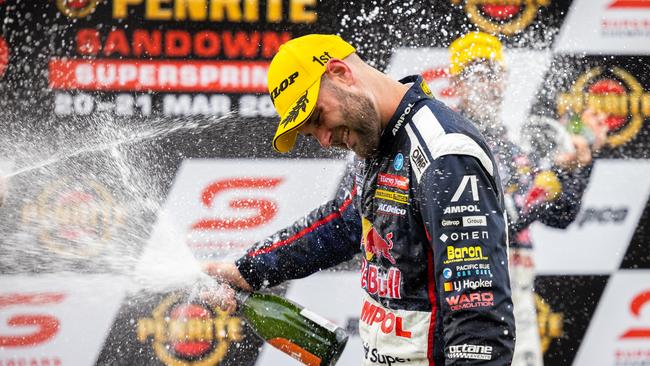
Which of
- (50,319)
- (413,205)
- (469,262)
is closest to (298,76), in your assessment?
(413,205)

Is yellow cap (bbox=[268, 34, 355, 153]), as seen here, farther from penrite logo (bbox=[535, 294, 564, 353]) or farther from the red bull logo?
penrite logo (bbox=[535, 294, 564, 353])

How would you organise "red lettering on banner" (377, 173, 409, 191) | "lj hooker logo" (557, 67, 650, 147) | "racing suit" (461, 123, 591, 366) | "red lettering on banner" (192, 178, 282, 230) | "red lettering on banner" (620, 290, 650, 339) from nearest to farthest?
"red lettering on banner" (377, 173, 409, 191) < "racing suit" (461, 123, 591, 366) < "red lettering on banner" (192, 178, 282, 230) < "lj hooker logo" (557, 67, 650, 147) < "red lettering on banner" (620, 290, 650, 339)

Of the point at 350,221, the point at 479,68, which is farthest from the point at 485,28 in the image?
the point at 350,221

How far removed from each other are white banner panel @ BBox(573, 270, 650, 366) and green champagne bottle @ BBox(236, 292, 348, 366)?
213 centimetres

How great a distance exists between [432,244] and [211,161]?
2.41 meters

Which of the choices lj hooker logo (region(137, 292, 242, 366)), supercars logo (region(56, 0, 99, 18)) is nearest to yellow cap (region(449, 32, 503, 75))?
lj hooker logo (region(137, 292, 242, 366))

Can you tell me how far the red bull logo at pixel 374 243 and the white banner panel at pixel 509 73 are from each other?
2.05 m

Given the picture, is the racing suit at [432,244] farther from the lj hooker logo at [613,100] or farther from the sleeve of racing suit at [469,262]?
the lj hooker logo at [613,100]

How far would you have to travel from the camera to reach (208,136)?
4.51 metres

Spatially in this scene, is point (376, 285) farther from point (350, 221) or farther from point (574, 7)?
point (574, 7)

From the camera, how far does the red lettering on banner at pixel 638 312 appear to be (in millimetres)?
4750

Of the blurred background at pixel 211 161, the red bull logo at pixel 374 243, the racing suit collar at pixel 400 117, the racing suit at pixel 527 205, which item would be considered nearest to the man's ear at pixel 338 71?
the racing suit collar at pixel 400 117

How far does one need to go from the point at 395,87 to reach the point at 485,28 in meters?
2.21

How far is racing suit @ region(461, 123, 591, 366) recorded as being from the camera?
170 inches
